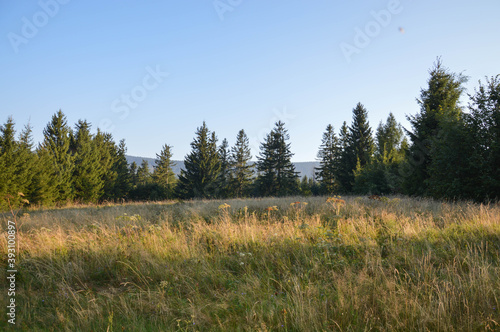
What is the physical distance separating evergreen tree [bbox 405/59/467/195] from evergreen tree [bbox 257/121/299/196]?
78.2 feet

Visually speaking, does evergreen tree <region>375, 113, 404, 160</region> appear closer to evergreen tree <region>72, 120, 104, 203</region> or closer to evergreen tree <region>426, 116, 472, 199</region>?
evergreen tree <region>426, 116, 472, 199</region>

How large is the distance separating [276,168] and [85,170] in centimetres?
2752

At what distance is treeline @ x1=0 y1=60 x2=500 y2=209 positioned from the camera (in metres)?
11.7

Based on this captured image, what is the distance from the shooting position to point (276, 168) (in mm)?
41906

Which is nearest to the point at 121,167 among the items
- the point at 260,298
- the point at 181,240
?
the point at 181,240

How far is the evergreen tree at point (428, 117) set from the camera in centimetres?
1593

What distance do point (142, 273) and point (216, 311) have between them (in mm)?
1777

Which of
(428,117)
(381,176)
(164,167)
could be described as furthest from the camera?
(164,167)

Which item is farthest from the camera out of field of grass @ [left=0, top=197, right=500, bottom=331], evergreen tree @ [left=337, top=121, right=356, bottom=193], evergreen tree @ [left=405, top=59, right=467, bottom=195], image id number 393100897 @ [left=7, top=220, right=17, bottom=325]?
evergreen tree @ [left=337, top=121, right=356, bottom=193]

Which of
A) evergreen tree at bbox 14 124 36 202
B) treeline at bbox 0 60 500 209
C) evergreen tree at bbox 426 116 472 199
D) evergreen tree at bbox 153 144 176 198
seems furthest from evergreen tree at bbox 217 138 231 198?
evergreen tree at bbox 426 116 472 199

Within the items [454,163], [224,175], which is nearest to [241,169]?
[224,175]

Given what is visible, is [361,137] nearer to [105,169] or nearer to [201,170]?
[201,170]

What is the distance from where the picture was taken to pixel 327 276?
11.6 ft

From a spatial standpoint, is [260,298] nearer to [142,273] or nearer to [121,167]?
[142,273]
